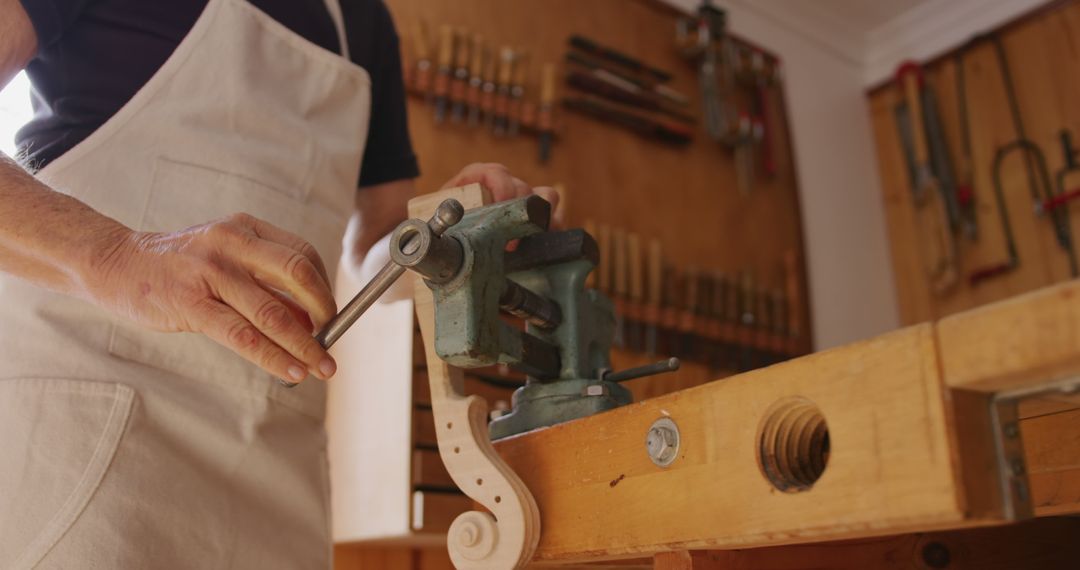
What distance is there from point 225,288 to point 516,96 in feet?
7.50

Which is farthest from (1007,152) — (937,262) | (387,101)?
(387,101)

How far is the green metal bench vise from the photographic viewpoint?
0.81 metres

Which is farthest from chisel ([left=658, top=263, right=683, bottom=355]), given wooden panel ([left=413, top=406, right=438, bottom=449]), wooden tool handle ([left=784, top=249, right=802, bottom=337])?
wooden panel ([left=413, top=406, right=438, bottom=449])

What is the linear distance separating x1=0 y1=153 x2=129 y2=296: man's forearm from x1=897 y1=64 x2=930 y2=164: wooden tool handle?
141 inches

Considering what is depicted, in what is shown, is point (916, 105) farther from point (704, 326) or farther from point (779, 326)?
point (704, 326)

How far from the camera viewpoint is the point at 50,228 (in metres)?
0.84

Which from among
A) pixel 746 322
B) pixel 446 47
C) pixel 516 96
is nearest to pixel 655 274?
pixel 746 322

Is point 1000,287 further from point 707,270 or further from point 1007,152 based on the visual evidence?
point 707,270

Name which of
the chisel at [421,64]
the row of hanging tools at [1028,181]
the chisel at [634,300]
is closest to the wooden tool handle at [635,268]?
the chisel at [634,300]

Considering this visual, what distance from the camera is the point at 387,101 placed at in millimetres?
1497

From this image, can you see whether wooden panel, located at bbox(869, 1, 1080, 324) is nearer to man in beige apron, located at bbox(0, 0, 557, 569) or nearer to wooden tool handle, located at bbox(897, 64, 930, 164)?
wooden tool handle, located at bbox(897, 64, 930, 164)

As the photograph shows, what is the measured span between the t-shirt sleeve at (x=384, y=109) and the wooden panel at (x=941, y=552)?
88 centimetres

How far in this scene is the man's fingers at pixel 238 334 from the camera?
798 millimetres

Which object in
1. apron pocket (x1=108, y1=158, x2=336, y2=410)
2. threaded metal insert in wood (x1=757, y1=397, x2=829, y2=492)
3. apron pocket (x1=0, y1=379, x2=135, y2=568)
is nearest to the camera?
threaded metal insert in wood (x1=757, y1=397, x2=829, y2=492)
